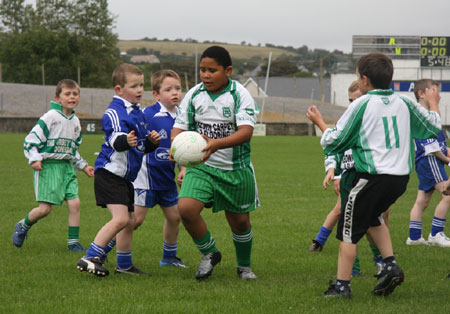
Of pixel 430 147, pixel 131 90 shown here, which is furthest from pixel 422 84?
pixel 131 90

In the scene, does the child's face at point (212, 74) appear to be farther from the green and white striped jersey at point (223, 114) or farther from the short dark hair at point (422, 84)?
the short dark hair at point (422, 84)

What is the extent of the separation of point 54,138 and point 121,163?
203 centimetres

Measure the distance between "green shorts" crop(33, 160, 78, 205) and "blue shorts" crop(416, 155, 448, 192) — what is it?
4.49 m

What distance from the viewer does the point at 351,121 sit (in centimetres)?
519

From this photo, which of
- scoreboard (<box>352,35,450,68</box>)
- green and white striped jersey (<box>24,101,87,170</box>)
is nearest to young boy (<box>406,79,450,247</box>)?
green and white striped jersey (<box>24,101,87,170</box>)

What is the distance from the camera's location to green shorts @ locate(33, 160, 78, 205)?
793 cm

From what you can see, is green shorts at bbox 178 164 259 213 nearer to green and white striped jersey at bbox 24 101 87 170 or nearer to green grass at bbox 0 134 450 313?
green grass at bbox 0 134 450 313

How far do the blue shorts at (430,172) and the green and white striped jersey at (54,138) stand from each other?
4371 millimetres

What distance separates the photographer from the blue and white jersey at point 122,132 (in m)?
6.16

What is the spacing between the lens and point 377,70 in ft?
17.3

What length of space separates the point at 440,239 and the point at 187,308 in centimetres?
471

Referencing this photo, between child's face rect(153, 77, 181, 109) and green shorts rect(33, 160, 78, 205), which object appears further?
green shorts rect(33, 160, 78, 205)

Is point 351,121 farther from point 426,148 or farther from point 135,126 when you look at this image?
point 426,148

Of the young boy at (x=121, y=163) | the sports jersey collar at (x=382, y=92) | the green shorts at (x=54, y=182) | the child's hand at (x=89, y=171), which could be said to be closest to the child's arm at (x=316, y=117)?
the sports jersey collar at (x=382, y=92)
